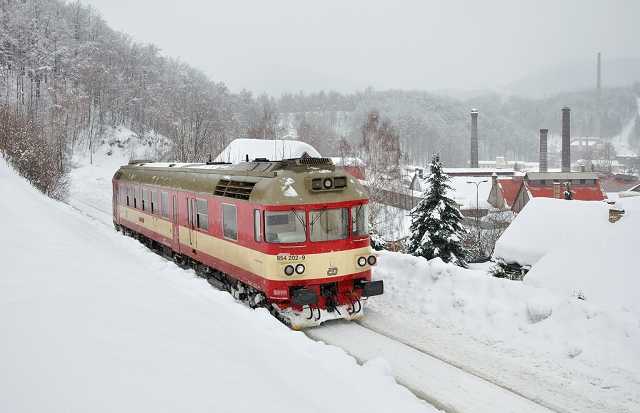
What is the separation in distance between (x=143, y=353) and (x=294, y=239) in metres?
6.36

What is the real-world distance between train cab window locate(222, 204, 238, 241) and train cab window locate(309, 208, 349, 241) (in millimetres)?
2111

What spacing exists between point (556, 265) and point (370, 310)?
27.2 feet

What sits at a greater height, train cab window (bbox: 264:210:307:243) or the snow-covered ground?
train cab window (bbox: 264:210:307:243)

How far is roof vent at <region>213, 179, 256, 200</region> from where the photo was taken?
Result: 42.2ft

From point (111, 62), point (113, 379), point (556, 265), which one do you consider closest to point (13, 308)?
point (113, 379)

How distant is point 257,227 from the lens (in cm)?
1227

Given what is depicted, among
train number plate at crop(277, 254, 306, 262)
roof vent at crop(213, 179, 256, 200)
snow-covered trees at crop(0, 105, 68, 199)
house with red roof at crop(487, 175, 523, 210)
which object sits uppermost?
Result: snow-covered trees at crop(0, 105, 68, 199)

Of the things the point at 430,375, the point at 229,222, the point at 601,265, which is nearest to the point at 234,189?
the point at 229,222

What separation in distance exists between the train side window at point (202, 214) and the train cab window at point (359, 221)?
4353 millimetres

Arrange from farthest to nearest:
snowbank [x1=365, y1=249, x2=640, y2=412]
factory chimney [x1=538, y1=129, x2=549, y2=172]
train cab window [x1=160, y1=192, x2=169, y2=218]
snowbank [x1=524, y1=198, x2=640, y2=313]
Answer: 1. factory chimney [x1=538, y1=129, x2=549, y2=172]
2. train cab window [x1=160, y1=192, x2=169, y2=218]
3. snowbank [x1=524, y1=198, x2=640, y2=313]
4. snowbank [x1=365, y1=249, x2=640, y2=412]

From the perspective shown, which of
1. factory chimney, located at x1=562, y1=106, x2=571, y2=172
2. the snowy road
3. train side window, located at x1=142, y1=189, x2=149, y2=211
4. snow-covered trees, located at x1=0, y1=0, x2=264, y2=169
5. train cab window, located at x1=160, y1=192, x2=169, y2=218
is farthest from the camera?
factory chimney, located at x1=562, y1=106, x2=571, y2=172

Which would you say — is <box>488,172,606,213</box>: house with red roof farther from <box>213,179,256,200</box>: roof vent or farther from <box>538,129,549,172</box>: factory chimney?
<box>213,179,256,200</box>: roof vent

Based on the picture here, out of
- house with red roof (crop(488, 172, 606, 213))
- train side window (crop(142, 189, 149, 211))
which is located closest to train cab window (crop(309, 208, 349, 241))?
train side window (crop(142, 189, 149, 211))

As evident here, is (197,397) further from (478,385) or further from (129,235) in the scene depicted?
(129,235)
